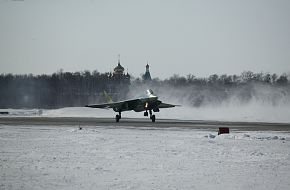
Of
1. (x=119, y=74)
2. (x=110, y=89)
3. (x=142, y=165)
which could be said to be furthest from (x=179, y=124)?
(x=119, y=74)

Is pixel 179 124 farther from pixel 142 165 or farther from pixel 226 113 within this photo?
pixel 142 165

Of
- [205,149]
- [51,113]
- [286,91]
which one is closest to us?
[205,149]

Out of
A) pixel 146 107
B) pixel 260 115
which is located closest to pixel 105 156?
pixel 146 107

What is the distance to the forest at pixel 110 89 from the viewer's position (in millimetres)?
72500

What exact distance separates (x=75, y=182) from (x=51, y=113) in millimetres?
61944

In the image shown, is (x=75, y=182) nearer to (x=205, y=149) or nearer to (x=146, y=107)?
(x=205, y=149)

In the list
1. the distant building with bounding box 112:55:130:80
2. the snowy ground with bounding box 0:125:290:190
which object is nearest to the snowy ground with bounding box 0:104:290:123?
the snowy ground with bounding box 0:125:290:190

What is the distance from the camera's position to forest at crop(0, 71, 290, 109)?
72.5 meters

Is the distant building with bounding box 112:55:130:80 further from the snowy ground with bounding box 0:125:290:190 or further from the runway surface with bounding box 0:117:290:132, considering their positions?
the snowy ground with bounding box 0:125:290:190

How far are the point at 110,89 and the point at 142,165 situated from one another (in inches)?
4361

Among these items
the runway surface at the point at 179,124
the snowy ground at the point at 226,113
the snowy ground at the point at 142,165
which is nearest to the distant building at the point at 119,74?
the snowy ground at the point at 226,113

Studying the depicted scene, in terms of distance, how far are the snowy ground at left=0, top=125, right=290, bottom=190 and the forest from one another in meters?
51.3

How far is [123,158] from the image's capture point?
45.5 ft

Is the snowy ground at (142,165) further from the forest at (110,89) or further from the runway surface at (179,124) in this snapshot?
the forest at (110,89)
